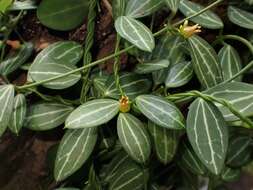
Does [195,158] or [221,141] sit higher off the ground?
[221,141]

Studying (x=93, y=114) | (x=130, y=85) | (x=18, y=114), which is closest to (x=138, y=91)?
(x=130, y=85)

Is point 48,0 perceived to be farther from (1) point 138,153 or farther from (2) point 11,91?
(1) point 138,153

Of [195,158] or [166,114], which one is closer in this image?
[166,114]

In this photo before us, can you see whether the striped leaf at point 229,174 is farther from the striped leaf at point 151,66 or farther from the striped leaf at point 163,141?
the striped leaf at point 151,66

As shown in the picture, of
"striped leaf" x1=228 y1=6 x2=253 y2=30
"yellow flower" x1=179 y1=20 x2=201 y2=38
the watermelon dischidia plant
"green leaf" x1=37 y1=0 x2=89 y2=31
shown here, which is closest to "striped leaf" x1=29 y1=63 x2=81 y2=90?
the watermelon dischidia plant

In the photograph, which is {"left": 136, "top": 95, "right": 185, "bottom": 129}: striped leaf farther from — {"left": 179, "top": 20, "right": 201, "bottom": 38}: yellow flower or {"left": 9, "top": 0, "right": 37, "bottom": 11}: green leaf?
{"left": 9, "top": 0, "right": 37, "bottom": 11}: green leaf

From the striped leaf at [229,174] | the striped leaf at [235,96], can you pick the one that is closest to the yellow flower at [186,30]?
the striped leaf at [235,96]

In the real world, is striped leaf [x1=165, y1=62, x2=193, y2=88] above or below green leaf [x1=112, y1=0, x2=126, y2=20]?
below

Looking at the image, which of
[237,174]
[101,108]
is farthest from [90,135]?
[237,174]
